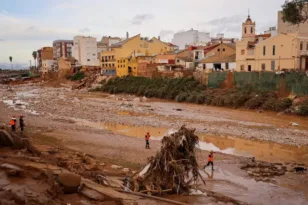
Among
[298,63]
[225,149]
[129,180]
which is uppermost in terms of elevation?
[298,63]

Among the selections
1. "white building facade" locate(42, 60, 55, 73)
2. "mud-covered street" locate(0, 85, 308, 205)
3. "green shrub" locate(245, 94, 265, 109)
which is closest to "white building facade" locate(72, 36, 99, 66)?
"white building facade" locate(42, 60, 55, 73)

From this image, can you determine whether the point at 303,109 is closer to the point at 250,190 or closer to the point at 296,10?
the point at 296,10

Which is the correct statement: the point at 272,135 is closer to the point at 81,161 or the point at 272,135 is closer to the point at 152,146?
→ the point at 152,146

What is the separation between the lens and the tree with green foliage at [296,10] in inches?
820

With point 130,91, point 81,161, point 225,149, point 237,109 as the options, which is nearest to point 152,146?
point 225,149

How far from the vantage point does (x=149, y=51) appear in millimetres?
78312

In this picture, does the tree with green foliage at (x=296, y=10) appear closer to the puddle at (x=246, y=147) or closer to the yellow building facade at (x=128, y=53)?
the puddle at (x=246, y=147)

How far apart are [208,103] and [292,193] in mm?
31736

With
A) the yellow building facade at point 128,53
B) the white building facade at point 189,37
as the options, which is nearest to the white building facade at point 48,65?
the yellow building facade at point 128,53

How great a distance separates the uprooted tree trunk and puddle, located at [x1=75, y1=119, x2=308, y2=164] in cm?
993

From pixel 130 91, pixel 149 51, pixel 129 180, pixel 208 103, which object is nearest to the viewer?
pixel 129 180

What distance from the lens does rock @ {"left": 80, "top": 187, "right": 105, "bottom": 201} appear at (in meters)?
9.12

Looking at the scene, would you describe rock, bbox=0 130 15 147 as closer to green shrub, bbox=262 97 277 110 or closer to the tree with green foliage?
the tree with green foliage

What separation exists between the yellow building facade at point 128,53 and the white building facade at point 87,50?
78.7 ft
